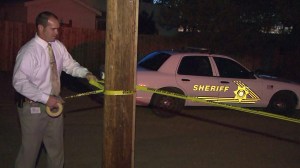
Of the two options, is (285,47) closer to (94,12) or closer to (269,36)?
(269,36)

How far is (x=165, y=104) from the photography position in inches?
425

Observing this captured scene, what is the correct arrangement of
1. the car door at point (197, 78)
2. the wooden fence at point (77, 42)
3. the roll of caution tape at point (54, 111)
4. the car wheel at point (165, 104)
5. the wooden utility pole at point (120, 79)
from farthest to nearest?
1. the wooden fence at point (77, 42)
2. the car door at point (197, 78)
3. the car wheel at point (165, 104)
4. the roll of caution tape at point (54, 111)
5. the wooden utility pole at point (120, 79)

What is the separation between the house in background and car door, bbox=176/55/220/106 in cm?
1539

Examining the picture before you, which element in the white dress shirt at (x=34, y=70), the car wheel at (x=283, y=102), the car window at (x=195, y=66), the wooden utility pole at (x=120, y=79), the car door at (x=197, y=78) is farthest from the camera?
the car wheel at (x=283, y=102)

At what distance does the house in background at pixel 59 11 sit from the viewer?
25109 millimetres

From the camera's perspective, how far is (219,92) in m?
11.1

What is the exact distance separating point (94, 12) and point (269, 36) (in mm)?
10557

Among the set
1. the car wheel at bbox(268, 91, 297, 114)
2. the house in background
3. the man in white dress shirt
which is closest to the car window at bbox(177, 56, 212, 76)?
the car wheel at bbox(268, 91, 297, 114)

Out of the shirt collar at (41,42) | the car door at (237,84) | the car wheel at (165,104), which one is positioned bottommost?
the car wheel at (165,104)

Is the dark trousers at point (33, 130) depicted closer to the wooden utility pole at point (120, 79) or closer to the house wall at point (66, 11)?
the wooden utility pole at point (120, 79)

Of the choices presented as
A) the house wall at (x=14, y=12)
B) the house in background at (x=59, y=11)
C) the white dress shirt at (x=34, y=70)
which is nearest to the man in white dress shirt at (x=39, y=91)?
the white dress shirt at (x=34, y=70)

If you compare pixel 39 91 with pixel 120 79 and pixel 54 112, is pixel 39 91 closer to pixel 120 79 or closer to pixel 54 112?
pixel 54 112

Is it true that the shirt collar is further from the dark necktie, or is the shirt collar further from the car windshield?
the car windshield

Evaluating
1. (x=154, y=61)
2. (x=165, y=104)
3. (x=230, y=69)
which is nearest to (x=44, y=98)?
(x=165, y=104)
